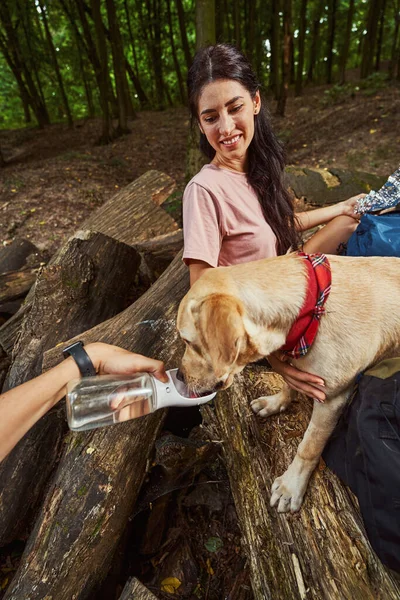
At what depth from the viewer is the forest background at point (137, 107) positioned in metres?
8.20

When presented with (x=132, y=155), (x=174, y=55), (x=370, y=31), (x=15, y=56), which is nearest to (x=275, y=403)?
(x=132, y=155)

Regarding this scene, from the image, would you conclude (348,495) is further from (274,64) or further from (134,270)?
(274,64)

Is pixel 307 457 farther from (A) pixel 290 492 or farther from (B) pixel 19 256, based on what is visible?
(B) pixel 19 256

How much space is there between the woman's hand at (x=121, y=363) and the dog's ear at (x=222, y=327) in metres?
0.82

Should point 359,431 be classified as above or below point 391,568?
above

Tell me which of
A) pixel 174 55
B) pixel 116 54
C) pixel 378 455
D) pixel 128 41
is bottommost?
pixel 378 455

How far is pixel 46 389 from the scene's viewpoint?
241 cm

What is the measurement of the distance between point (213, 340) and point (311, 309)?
576mm

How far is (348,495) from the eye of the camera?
216 cm

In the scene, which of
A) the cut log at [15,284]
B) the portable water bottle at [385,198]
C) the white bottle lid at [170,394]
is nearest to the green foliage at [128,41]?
the cut log at [15,284]

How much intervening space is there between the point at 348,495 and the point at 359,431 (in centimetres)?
59

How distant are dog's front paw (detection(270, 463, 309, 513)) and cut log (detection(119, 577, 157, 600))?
86cm

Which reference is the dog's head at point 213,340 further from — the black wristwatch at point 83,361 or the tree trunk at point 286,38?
the tree trunk at point 286,38

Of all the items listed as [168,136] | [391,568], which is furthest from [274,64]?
[391,568]
